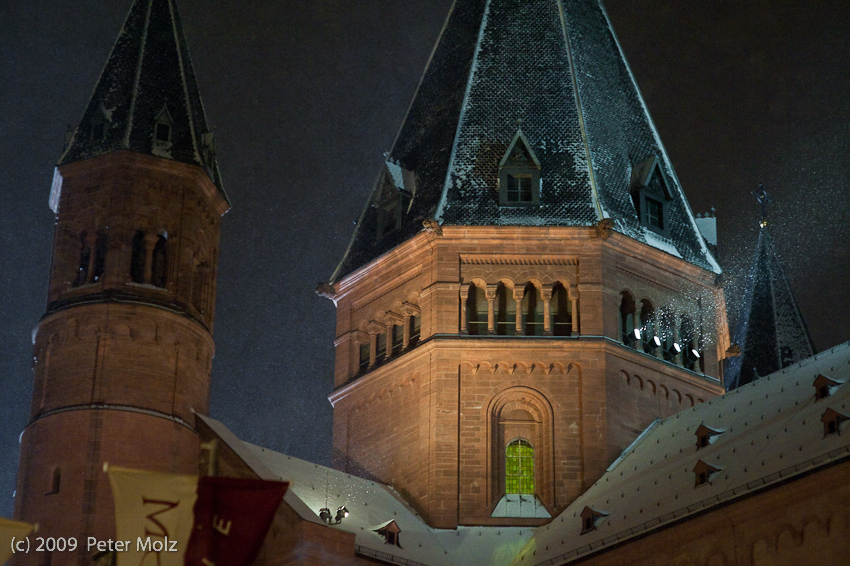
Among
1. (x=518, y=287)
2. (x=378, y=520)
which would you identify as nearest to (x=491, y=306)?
(x=518, y=287)

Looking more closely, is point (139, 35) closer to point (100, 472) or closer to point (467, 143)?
point (467, 143)

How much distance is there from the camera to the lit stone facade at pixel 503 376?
2309 inches

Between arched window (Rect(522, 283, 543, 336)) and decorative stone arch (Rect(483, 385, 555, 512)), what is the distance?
2.06m

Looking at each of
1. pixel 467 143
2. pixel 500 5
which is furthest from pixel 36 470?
pixel 500 5

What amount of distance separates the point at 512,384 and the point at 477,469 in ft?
10.3

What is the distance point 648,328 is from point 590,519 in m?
10.7

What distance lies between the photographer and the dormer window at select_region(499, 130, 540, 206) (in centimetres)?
6206

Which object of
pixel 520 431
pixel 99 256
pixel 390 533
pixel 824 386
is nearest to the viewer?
pixel 824 386

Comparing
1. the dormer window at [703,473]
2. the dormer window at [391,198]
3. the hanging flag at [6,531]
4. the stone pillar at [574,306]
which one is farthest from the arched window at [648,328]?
the hanging flag at [6,531]

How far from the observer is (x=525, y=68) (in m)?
65.6

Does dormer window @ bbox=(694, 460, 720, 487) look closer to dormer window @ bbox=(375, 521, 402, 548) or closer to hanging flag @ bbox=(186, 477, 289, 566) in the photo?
dormer window @ bbox=(375, 521, 402, 548)

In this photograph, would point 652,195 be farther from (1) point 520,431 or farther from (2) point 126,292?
(2) point 126,292

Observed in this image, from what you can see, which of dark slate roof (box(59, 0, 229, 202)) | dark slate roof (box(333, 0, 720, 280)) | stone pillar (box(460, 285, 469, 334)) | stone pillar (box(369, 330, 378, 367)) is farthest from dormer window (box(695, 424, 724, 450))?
dark slate roof (box(59, 0, 229, 202))

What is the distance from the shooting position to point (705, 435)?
174ft
